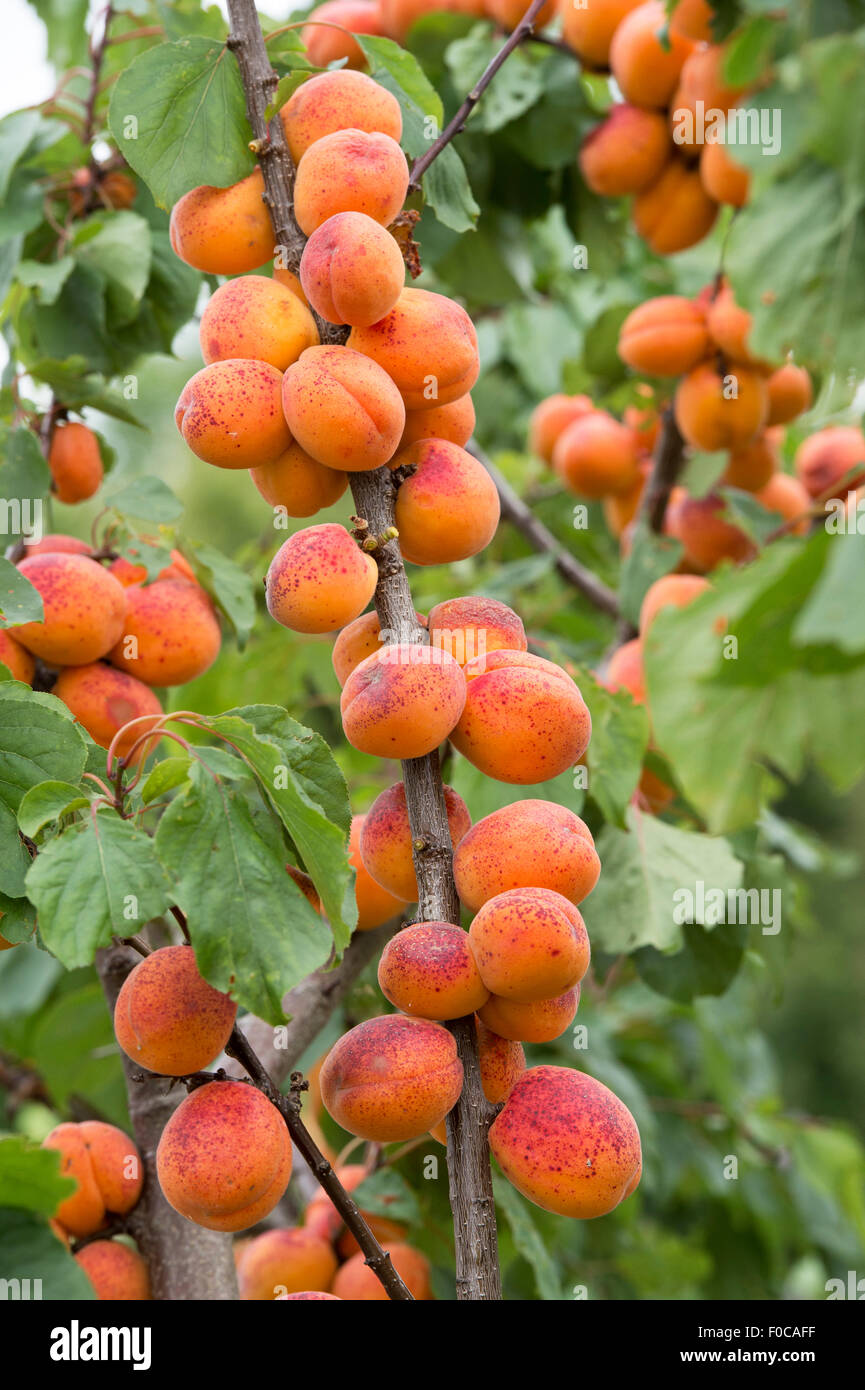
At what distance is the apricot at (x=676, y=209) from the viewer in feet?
5.07

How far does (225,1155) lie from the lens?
0.71m

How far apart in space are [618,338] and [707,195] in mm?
379

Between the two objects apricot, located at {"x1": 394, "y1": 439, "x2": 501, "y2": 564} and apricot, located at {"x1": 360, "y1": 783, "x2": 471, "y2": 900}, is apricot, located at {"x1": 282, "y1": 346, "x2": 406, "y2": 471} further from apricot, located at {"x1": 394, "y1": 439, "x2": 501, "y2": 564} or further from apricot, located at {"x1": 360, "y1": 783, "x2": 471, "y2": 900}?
apricot, located at {"x1": 360, "y1": 783, "x2": 471, "y2": 900}

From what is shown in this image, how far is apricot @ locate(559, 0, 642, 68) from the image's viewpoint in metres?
1.57

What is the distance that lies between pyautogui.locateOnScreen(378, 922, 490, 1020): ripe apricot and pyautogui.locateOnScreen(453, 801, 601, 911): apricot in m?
0.04

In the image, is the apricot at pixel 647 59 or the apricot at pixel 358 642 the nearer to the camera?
the apricot at pixel 358 642

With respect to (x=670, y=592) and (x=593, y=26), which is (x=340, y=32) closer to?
(x=593, y=26)

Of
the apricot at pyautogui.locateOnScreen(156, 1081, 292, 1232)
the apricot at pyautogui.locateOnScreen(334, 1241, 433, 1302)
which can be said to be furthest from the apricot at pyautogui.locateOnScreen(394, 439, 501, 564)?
the apricot at pyautogui.locateOnScreen(334, 1241, 433, 1302)

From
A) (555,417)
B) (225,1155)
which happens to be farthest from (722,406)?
(225,1155)

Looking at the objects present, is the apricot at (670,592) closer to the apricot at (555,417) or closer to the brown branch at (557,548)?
the brown branch at (557,548)

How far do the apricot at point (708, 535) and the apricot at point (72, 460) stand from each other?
813mm

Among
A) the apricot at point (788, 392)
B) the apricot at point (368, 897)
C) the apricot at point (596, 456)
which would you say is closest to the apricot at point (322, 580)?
the apricot at point (368, 897)
